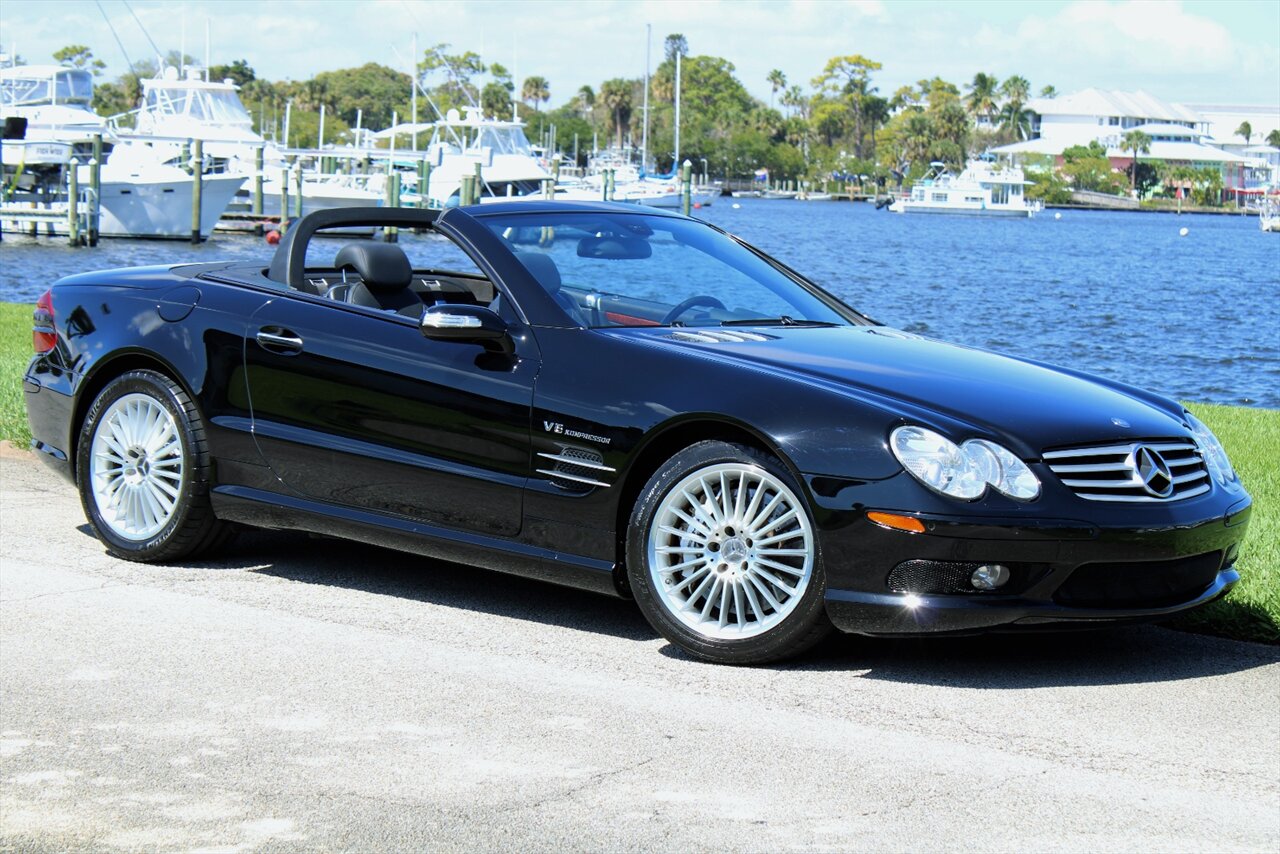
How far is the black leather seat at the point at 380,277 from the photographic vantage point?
6379 mm

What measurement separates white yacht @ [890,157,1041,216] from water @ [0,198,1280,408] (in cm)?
4045

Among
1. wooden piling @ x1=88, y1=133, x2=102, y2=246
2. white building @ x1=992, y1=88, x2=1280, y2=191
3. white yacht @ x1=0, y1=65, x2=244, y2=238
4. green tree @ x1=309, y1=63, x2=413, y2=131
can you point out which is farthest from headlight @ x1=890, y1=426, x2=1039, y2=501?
white building @ x1=992, y1=88, x2=1280, y2=191

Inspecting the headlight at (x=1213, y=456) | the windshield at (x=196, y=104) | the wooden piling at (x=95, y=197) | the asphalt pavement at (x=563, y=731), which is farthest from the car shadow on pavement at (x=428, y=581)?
the windshield at (x=196, y=104)

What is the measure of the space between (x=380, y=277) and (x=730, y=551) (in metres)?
1.99

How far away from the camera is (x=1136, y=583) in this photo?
5.07m

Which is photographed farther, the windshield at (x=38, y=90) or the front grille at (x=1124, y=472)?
the windshield at (x=38, y=90)

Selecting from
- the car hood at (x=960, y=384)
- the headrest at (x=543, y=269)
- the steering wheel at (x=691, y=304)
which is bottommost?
the car hood at (x=960, y=384)

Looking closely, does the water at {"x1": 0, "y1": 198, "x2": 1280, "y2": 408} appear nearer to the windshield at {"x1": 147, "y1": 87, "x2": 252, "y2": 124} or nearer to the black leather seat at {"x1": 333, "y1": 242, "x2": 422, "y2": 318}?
the black leather seat at {"x1": 333, "y1": 242, "x2": 422, "y2": 318}

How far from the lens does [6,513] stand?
24.7ft

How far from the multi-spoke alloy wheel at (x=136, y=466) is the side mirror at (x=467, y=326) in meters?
1.43

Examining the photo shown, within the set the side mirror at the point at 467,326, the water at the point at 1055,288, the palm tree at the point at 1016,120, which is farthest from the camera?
the palm tree at the point at 1016,120

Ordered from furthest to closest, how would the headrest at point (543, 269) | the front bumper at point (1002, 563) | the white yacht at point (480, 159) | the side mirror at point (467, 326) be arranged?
the white yacht at point (480, 159) < the headrest at point (543, 269) < the side mirror at point (467, 326) < the front bumper at point (1002, 563)

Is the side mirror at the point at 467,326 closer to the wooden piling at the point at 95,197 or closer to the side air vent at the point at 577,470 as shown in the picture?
the side air vent at the point at 577,470

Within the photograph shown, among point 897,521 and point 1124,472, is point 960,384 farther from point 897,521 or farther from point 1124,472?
point 897,521
